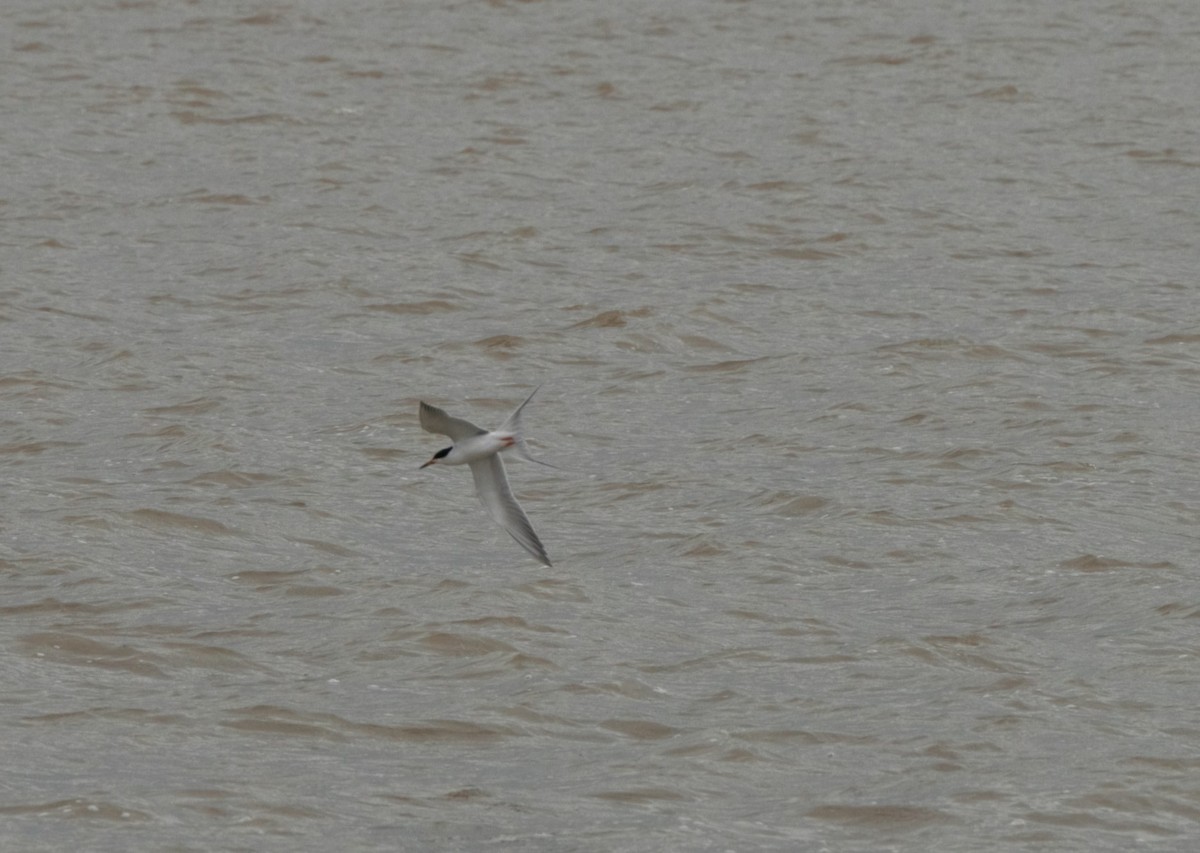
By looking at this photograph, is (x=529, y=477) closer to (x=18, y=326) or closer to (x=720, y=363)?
(x=720, y=363)

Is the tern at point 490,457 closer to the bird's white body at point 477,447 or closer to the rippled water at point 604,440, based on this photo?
the bird's white body at point 477,447

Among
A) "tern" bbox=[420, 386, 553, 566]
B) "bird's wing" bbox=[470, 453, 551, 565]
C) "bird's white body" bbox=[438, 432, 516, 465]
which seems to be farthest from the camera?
"bird's wing" bbox=[470, 453, 551, 565]

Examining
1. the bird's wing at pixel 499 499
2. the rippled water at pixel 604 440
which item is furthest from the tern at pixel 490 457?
the rippled water at pixel 604 440

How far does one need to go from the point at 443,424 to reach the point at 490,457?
744 millimetres

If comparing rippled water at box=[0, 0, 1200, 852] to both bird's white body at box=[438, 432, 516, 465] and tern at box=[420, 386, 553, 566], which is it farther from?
bird's white body at box=[438, 432, 516, 465]

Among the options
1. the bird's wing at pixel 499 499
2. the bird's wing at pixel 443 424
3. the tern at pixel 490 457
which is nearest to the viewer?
the bird's wing at pixel 443 424

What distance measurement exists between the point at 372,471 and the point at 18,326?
388 cm

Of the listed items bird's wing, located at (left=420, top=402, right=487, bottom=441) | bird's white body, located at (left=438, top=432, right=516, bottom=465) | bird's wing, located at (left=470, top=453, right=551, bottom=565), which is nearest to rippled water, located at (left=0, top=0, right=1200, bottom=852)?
bird's wing, located at (left=470, top=453, right=551, bottom=565)

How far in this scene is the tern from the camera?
9562 millimetres

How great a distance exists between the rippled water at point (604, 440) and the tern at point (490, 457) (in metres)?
0.53

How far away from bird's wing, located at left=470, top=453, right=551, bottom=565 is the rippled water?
0.52 m

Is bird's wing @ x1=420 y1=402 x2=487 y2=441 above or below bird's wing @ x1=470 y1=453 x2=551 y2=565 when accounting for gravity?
above

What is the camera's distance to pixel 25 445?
13.3 m

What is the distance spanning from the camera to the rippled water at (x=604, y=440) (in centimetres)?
885
